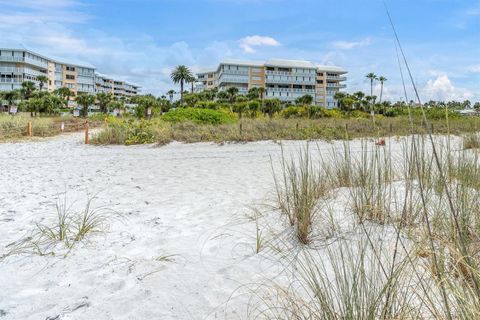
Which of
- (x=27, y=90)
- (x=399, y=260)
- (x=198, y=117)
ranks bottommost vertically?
(x=399, y=260)

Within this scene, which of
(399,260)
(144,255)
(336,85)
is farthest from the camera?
(336,85)

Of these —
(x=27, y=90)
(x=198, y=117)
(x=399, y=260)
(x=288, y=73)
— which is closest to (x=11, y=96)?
(x=27, y=90)

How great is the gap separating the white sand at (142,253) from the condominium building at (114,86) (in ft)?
314

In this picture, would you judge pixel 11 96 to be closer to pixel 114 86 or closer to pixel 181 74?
pixel 181 74

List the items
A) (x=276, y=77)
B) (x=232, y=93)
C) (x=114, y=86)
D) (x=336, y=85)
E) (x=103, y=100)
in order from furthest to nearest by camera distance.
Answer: (x=114, y=86) → (x=336, y=85) → (x=276, y=77) → (x=103, y=100) → (x=232, y=93)

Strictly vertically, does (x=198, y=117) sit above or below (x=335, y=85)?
below

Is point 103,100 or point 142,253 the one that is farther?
point 103,100

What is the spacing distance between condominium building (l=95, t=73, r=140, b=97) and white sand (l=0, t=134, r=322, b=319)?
3772 inches

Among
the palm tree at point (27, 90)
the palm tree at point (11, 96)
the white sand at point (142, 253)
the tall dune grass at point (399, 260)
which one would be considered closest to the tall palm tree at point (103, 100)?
the palm tree at point (27, 90)

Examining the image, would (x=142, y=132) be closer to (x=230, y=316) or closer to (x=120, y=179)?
(x=120, y=179)

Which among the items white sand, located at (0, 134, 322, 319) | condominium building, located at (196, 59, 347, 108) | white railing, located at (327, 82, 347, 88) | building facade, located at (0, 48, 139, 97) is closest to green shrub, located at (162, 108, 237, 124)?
white sand, located at (0, 134, 322, 319)

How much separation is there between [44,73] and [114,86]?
3607 cm

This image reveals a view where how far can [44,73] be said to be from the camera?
2923 inches

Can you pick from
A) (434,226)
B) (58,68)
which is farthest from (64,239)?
(58,68)
